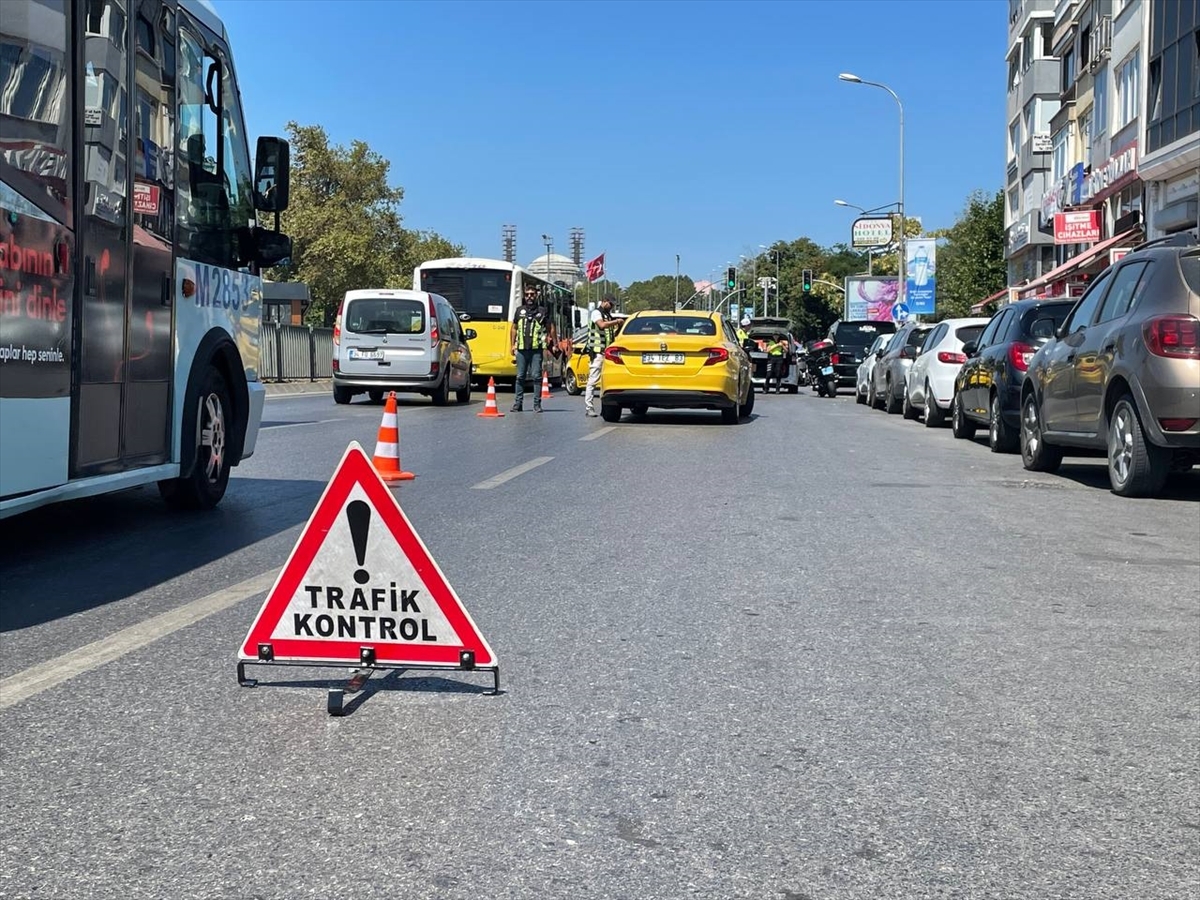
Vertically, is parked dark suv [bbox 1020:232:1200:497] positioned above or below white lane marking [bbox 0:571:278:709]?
above

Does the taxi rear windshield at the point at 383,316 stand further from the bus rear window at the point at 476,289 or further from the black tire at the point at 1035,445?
the black tire at the point at 1035,445

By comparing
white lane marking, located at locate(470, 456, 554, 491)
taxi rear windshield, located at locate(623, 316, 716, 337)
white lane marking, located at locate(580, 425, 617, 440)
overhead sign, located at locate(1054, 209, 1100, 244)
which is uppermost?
overhead sign, located at locate(1054, 209, 1100, 244)

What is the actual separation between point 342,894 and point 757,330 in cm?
3439

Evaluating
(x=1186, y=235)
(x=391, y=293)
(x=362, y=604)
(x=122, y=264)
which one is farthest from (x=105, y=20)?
(x=391, y=293)

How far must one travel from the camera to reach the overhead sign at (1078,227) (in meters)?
38.7

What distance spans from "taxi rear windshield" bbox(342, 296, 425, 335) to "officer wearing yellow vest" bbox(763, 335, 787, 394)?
12516mm

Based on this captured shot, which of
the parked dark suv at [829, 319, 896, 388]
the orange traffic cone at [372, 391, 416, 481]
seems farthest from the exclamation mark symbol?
the parked dark suv at [829, 319, 896, 388]

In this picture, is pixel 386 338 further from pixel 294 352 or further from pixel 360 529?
pixel 360 529

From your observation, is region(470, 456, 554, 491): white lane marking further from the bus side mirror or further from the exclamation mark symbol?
the exclamation mark symbol

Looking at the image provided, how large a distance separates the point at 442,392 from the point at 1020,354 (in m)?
14.1

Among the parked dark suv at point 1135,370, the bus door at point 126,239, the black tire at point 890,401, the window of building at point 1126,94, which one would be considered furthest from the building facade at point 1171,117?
the bus door at point 126,239

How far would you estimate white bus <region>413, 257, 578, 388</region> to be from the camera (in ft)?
114

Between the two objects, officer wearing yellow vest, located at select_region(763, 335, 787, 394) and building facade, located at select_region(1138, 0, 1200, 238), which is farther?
officer wearing yellow vest, located at select_region(763, 335, 787, 394)

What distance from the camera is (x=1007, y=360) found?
578 inches
